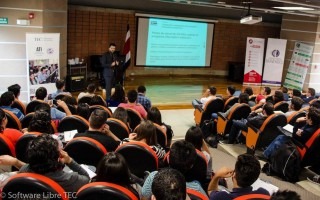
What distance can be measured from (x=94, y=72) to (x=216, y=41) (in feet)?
16.0

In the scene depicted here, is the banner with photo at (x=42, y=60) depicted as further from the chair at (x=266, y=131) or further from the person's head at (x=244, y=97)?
the chair at (x=266, y=131)

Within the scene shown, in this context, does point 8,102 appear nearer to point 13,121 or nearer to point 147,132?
point 13,121

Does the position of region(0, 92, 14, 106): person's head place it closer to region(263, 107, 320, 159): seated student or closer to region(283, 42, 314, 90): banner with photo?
region(263, 107, 320, 159): seated student

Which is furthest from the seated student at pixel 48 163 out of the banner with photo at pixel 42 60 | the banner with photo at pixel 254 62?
the banner with photo at pixel 254 62

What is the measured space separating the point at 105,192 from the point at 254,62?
1055cm

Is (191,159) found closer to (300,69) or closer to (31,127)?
(31,127)

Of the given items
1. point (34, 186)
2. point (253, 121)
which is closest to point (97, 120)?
point (34, 186)

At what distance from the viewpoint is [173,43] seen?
476 inches

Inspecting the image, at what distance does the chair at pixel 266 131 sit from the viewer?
5.04 meters

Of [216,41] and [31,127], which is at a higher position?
[216,41]

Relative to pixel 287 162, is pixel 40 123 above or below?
above

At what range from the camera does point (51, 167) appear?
2.08 m

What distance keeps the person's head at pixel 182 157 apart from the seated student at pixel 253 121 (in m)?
3.05

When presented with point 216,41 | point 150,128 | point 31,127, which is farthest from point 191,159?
point 216,41
